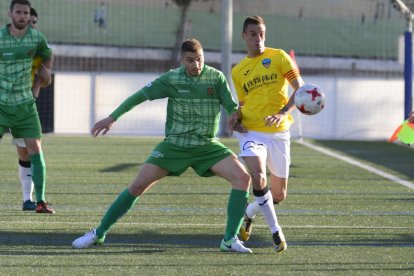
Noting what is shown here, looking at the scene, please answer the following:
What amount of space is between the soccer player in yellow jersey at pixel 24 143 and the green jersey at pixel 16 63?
20cm

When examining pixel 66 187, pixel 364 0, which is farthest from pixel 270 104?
pixel 364 0

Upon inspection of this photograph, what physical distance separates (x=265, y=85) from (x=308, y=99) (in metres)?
0.51

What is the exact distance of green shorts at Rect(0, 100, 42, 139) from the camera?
9.96 m

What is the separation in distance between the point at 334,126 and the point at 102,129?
54.9 ft

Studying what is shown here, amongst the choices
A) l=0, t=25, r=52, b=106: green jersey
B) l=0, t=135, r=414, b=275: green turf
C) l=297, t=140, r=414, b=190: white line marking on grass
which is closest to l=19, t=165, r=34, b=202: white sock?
l=0, t=135, r=414, b=275: green turf

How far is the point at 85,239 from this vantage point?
8.08 meters

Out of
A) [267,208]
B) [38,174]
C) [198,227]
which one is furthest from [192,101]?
[38,174]

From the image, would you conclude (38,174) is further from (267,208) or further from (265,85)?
(267,208)

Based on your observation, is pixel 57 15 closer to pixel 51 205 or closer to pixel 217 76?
pixel 51 205

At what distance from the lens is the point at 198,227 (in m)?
9.33

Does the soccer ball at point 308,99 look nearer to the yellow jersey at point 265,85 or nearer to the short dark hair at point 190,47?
the yellow jersey at point 265,85

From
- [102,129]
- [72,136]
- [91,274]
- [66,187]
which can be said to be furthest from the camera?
[72,136]

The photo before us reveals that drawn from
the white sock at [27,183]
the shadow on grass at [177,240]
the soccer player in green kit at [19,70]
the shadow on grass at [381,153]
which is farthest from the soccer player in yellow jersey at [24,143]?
the shadow on grass at [381,153]

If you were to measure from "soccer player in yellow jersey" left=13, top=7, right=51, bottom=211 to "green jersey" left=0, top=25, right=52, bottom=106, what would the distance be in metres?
0.20
